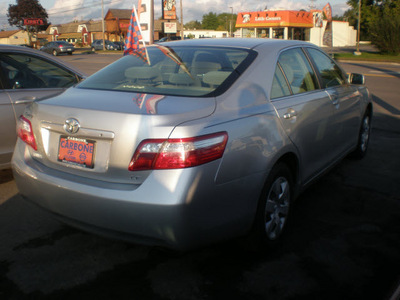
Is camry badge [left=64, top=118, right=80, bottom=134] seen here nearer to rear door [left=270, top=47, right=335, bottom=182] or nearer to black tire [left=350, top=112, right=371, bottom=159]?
rear door [left=270, top=47, right=335, bottom=182]

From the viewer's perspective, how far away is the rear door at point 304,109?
135 inches

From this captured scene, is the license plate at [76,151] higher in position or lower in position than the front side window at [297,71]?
lower

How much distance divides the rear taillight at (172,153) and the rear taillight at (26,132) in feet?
3.18

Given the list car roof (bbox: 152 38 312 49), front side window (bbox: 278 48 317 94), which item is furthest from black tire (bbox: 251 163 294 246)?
car roof (bbox: 152 38 312 49)

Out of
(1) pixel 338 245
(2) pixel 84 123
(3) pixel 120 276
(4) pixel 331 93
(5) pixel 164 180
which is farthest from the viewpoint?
(4) pixel 331 93

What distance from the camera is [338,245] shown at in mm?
3467

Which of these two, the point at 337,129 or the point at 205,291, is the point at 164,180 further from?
the point at 337,129

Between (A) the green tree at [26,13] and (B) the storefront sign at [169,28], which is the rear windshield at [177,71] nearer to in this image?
(B) the storefront sign at [169,28]

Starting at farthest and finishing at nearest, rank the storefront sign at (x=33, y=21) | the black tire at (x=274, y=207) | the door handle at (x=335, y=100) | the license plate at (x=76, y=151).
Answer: the storefront sign at (x=33, y=21) → the door handle at (x=335, y=100) → the black tire at (x=274, y=207) → the license plate at (x=76, y=151)

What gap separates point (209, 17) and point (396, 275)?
155384 millimetres

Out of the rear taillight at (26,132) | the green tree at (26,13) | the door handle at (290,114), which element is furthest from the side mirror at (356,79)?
the green tree at (26,13)

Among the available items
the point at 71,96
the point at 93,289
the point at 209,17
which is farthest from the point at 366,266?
the point at 209,17

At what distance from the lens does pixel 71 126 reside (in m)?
2.75

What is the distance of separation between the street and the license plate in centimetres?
60
